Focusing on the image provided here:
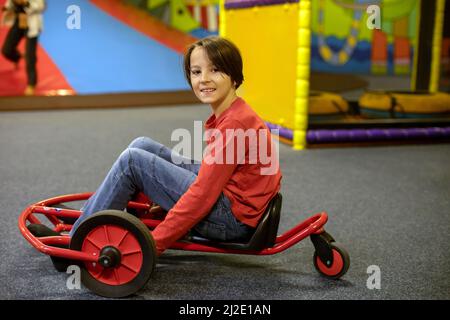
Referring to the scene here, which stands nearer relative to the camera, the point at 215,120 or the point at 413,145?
the point at 215,120

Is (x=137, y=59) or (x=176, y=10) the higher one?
(x=176, y=10)

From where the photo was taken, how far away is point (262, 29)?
3.58m

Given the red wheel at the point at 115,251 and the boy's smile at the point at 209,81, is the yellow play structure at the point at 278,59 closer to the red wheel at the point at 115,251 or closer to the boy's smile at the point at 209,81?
the boy's smile at the point at 209,81

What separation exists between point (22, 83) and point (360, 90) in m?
3.64

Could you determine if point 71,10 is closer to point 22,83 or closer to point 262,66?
point 22,83

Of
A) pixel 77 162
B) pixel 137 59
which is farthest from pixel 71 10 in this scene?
pixel 77 162

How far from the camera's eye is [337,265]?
142 cm

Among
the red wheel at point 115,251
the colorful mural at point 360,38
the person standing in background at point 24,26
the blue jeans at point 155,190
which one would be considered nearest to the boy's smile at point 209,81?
the blue jeans at point 155,190

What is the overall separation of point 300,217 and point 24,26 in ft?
12.6

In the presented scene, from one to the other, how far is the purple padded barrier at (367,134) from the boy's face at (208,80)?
1.95 metres

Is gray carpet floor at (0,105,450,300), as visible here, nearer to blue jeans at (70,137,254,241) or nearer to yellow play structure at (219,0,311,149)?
blue jeans at (70,137,254,241)

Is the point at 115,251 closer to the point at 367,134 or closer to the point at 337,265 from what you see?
the point at 337,265

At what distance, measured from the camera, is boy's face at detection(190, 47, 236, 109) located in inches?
52.4

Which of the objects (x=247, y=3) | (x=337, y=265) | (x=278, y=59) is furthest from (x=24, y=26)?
(x=337, y=265)
